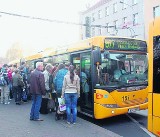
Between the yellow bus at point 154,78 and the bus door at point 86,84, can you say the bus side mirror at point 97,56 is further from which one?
the yellow bus at point 154,78

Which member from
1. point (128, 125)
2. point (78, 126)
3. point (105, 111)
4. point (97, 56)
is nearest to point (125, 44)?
point (97, 56)

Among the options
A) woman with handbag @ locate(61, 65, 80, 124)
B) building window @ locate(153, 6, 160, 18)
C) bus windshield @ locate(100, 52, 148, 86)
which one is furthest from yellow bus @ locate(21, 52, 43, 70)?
building window @ locate(153, 6, 160, 18)

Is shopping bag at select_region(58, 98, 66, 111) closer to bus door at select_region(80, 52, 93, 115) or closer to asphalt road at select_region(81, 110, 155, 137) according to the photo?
bus door at select_region(80, 52, 93, 115)

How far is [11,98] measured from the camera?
17141 mm

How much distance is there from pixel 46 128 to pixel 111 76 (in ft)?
8.35

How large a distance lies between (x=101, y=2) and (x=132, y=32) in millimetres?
13480

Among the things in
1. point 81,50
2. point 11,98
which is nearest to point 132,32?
point 11,98

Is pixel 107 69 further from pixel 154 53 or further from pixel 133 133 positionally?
pixel 154 53

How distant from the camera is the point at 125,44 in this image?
9.92 m

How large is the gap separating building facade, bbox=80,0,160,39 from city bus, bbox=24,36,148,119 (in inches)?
810

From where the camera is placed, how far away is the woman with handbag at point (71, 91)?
941 centimetres

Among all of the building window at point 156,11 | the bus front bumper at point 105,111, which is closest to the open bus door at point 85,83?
the bus front bumper at point 105,111

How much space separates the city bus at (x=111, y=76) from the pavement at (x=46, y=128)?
0.76 m

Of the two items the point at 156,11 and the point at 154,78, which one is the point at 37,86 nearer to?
the point at 154,78
